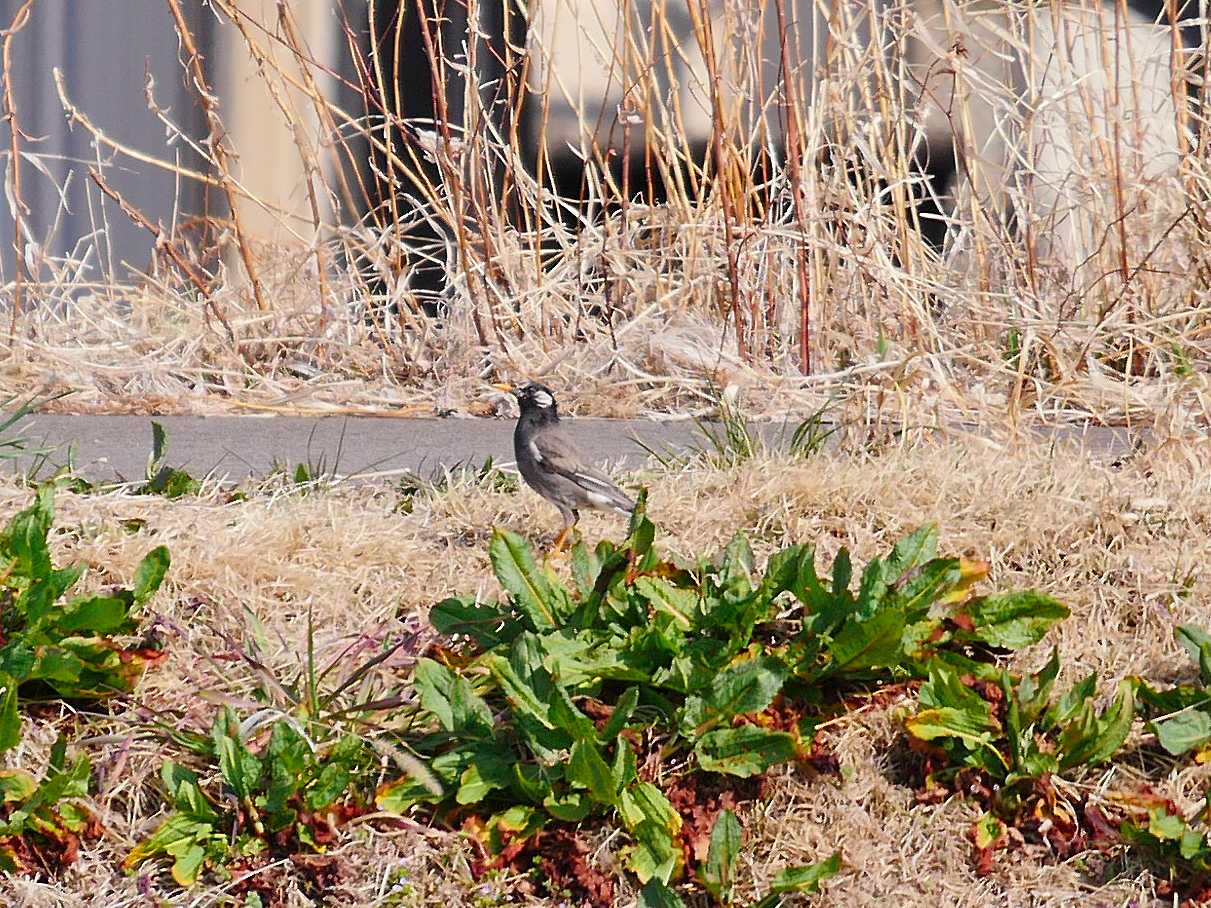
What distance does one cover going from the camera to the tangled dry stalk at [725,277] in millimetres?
4914

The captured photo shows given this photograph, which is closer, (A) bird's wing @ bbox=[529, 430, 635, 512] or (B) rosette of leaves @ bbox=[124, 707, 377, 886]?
(B) rosette of leaves @ bbox=[124, 707, 377, 886]

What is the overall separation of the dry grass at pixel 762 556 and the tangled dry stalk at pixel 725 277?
106 centimetres

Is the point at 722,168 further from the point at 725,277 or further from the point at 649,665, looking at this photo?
the point at 649,665

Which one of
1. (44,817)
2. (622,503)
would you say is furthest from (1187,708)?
(44,817)

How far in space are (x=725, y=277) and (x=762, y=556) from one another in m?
2.12

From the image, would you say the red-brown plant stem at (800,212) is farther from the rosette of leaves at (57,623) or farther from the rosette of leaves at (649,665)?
the rosette of leaves at (57,623)

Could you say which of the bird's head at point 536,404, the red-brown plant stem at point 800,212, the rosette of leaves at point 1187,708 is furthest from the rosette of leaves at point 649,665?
the red-brown plant stem at point 800,212

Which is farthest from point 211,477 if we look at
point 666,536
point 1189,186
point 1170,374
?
point 1189,186

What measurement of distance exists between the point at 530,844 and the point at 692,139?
4883mm

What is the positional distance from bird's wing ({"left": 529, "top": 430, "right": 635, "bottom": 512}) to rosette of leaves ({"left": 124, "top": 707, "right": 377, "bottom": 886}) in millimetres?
977

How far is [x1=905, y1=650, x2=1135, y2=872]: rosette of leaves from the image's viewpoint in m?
2.71

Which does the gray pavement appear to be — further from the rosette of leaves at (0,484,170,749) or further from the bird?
the rosette of leaves at (0,484,170,749)

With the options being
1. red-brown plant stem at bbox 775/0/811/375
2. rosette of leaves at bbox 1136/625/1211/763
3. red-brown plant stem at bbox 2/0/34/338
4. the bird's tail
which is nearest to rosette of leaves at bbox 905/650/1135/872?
rosette of leaves at bbox 1136/625/1211/763

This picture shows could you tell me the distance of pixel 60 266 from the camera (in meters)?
6.88
